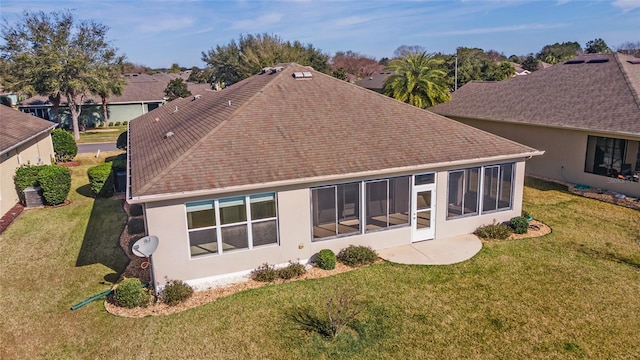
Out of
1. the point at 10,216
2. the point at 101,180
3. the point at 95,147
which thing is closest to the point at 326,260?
the point at 101,180

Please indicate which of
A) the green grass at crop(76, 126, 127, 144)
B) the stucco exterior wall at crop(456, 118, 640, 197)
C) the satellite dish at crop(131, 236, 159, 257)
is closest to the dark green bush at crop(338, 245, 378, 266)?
the satellite dish at crop(131, 236, 159, 257)

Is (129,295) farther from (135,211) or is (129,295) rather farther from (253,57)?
(253,57)

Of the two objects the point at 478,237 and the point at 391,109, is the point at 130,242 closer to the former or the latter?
the point at 391,109

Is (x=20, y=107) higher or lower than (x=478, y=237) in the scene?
higher

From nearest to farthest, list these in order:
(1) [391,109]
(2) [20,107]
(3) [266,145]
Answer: (3) [266,145] < (1) [391,109] < (2) [20,107]

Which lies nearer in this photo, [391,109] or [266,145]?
[266,145]

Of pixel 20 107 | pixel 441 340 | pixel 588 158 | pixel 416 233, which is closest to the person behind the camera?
pixel 441 340

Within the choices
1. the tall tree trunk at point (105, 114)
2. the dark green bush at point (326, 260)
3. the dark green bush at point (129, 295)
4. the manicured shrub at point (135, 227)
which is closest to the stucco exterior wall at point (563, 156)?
the dark green bush at point (326, 260)

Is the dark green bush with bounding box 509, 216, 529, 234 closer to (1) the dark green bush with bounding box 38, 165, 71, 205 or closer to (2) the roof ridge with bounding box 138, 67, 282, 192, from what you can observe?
(2) the roof ridge with bounding box 138, 67, 282, 192

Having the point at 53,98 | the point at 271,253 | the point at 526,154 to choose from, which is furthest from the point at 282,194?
the point at 53,98
